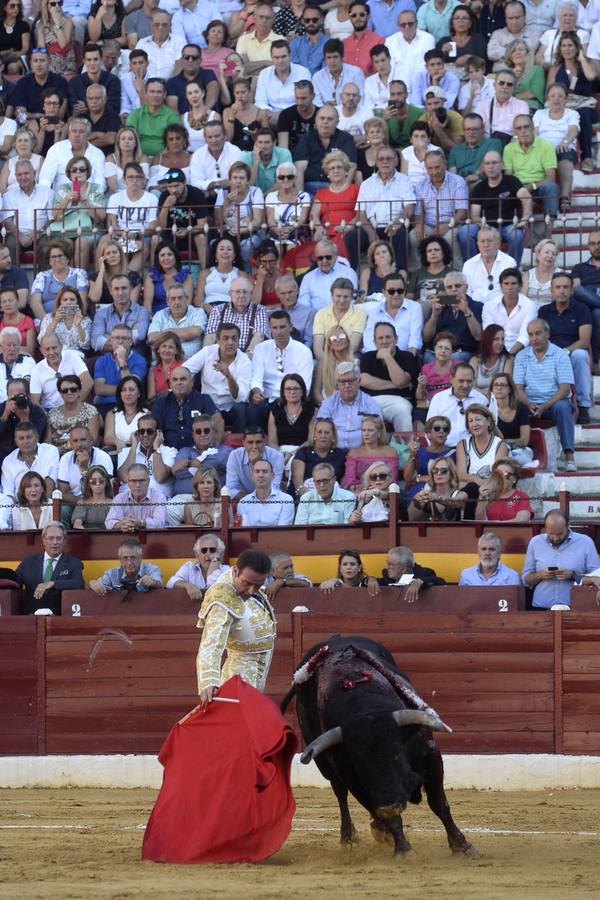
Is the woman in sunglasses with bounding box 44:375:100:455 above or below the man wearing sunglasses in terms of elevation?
above

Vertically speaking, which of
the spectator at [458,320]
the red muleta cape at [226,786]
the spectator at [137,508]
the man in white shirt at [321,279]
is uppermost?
the man in white shirt at [321,279]

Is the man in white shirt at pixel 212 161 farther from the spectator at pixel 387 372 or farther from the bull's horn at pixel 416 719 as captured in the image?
the bull's horn at pixel 416 719

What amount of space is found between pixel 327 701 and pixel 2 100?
31.4ft

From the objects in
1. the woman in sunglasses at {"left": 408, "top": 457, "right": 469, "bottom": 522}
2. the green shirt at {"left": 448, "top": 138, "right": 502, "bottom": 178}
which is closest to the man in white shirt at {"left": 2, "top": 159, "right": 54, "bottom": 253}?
the green shirt at {"left": 448, "top": 138, "right": 502, "bottom": 178}

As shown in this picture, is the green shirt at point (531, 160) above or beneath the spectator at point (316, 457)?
above

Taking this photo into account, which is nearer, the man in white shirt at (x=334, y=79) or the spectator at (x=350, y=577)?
the spectator at (x=350, y=577)

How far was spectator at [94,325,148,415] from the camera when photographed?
12664mm

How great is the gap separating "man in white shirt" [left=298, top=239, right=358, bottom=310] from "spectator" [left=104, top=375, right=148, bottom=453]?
153 centimetres

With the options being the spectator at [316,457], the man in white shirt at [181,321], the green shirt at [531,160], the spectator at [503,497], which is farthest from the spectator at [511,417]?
the green shirt at [531,160]

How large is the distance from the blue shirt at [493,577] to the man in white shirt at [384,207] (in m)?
3.62

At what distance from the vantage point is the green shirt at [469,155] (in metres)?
13.7

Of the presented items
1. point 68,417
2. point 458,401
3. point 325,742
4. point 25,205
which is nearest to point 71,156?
point 25,205

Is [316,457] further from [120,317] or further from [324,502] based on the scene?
[120,317]

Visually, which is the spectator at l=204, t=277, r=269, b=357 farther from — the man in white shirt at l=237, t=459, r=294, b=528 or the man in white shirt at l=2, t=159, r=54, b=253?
the man in white shirt at l=2, t=159, r=54, b=253
